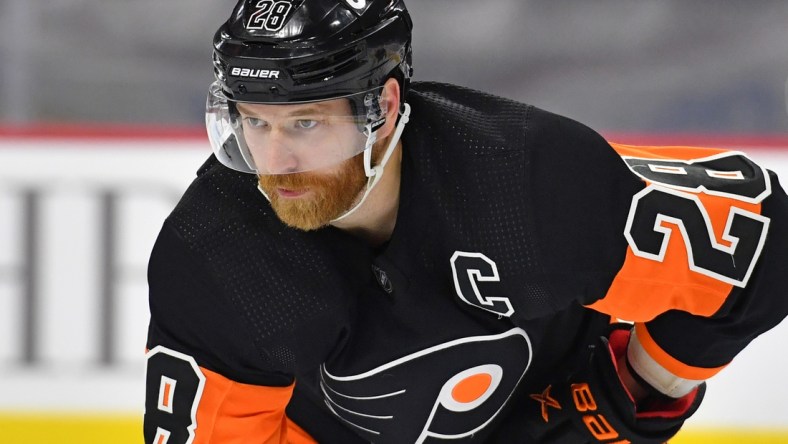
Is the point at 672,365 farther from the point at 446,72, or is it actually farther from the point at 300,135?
the point at 446,72

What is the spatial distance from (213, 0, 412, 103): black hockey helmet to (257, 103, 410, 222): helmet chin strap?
0.09 m

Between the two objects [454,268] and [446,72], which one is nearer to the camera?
[454,268]

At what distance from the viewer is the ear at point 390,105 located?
5.65 feet

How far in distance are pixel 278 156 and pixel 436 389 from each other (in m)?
0.47

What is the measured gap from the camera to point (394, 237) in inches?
69.0

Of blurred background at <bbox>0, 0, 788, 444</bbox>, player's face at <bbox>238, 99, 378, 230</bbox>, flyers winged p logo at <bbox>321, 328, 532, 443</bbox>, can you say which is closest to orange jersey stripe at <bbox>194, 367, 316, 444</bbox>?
flyers winged p logo at <bbox>321, 328, 532, 443</bbox>

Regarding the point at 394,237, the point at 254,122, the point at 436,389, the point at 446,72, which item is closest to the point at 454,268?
the point at 394,237

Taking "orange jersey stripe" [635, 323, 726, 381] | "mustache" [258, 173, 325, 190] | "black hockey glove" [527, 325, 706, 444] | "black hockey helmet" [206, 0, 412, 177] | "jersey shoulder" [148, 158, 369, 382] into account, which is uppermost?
"black hockey helmet" [206, 0, 412, 177]

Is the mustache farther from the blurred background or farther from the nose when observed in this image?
the blurred background

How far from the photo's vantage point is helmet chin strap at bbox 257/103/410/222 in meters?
1.72

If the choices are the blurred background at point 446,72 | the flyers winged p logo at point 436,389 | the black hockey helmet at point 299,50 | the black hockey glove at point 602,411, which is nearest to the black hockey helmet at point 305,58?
the black hockey helmet at point 299,50

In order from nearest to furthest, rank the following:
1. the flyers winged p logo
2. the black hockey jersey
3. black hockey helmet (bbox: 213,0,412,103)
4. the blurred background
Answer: black hockey helmet (bbox: 213,0,412,103) → the black hockey jersey → the flyers winged p logo → the blurred background

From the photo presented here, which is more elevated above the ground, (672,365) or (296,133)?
(296,133)

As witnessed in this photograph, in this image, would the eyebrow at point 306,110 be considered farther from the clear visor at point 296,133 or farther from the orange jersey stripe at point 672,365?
the orange jersey stripe at point 672,365
